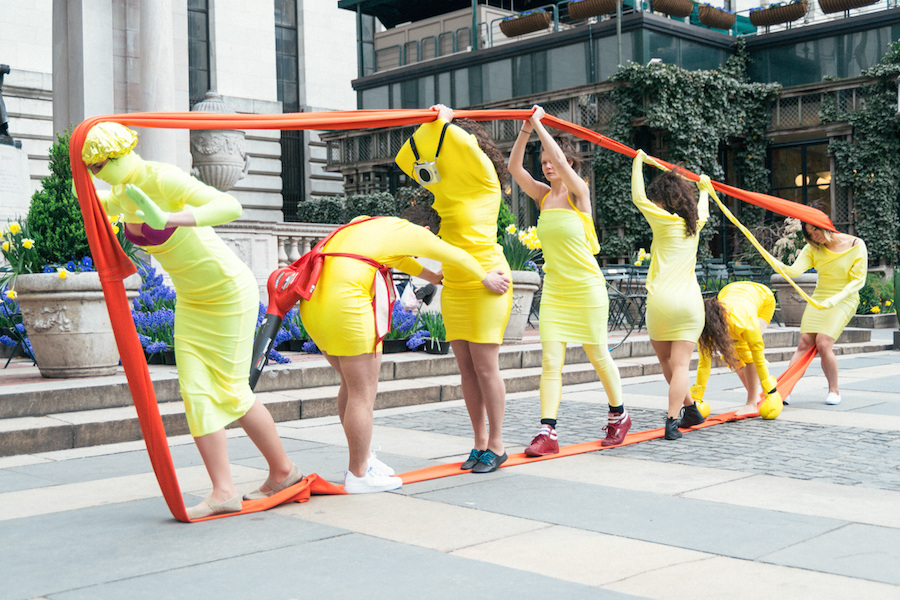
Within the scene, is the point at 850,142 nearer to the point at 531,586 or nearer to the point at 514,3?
the point at 514,3

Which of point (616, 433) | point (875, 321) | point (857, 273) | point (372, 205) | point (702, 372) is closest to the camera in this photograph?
point (616, 433)

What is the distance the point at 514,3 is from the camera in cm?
2853

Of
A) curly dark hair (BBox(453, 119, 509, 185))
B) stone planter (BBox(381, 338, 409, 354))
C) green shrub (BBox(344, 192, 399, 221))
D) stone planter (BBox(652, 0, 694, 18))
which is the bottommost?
stone planter (BBox(381, 338, 409, 354))

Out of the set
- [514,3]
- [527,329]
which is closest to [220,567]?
[527,329]

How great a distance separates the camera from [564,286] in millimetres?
5957

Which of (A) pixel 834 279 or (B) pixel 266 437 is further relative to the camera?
(A) pixel 834 279

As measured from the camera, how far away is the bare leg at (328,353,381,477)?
4703mm

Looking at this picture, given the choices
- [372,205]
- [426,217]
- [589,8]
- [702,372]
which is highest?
[589,8]

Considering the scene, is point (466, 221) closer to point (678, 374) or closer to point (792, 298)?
point (678, 374)

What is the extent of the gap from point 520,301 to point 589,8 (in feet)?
44.5

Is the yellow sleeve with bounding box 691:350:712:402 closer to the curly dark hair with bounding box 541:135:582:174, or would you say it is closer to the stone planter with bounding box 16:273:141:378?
the curly dark hair with bounding box 541:135:582:174

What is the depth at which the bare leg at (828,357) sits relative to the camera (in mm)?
8195

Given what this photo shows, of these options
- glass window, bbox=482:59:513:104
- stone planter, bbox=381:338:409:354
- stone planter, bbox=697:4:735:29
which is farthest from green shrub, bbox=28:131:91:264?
stone planter, bbox=697:4:735:29

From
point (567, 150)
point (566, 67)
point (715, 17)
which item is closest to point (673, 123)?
point (566, 67)
